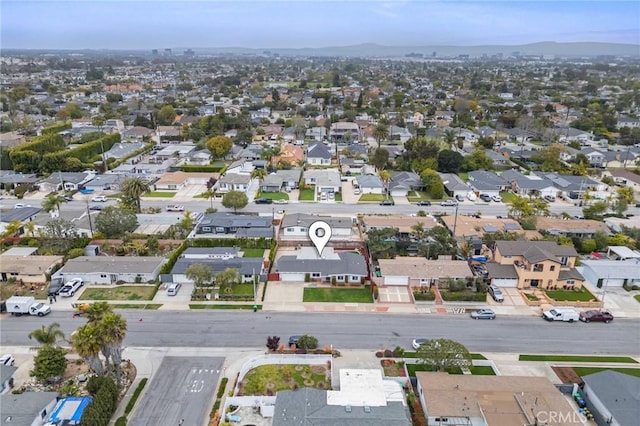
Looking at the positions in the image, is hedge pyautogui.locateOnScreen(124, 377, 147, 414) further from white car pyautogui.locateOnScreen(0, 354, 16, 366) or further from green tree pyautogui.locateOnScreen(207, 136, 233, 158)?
green tree pyautogui.locateOnScreen(207, 136, 233, 158)

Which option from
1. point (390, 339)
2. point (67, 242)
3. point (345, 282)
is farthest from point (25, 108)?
point (390, 339)

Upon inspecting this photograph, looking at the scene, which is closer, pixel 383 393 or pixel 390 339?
pixel 383 393

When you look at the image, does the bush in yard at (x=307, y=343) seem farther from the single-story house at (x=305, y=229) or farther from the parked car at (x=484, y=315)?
the single-story house at (x=305, y=229)

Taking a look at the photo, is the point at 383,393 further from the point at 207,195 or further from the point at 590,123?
the point at 590,123

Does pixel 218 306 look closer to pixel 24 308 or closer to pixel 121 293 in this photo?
pixel 121 293

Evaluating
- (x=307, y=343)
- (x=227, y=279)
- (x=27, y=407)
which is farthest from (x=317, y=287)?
(x=27, y=407)
